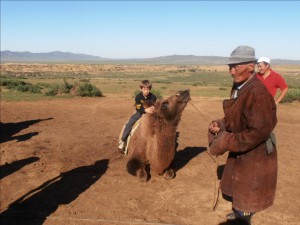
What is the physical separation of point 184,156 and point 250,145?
5.72 m

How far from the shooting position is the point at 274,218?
5.55 metres

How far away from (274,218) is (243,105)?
9.37 ft

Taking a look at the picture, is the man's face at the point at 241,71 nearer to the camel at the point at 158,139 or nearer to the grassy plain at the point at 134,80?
the camel at the point at 158,139

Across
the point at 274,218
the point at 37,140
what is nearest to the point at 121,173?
the point at 274,218

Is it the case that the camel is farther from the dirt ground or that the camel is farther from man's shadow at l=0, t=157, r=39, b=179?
man's shadow at l=0, t=157, r=39, b=179

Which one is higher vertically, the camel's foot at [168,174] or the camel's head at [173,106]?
the camel's head at [173,106]

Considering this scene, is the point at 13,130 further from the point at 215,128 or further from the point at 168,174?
the point at 215,128

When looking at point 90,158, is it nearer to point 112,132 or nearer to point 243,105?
point 112,132

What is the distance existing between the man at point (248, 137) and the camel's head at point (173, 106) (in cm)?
209

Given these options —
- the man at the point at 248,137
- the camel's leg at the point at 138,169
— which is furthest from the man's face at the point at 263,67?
the man at the point at 248,137

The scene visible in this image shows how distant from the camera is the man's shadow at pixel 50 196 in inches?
213

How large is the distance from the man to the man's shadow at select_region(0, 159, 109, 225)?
313 cm

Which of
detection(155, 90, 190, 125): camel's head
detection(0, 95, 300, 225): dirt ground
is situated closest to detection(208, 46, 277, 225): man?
detection(0, 95, 300, 225): dirt ground

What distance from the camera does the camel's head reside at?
6.02m
